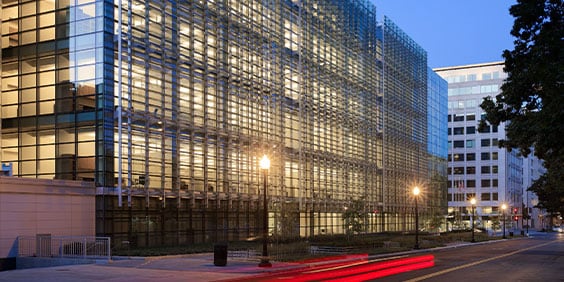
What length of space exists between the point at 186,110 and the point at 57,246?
14602 mm

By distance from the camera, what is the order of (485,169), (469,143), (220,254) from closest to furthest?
1. (220,254)
2. (485,169)
3. (469,143)

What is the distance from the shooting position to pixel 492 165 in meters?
156

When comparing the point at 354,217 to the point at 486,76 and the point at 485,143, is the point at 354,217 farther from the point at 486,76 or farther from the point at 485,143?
the point at 486,76

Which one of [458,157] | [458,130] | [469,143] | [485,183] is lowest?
[485,183]

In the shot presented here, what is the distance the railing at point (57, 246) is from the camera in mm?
33688

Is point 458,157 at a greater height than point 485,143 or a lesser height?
lesser

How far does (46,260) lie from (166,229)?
12.0 meters

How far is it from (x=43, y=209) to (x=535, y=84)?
27.9m

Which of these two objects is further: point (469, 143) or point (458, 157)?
point (458, 157)

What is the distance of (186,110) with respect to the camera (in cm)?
4569

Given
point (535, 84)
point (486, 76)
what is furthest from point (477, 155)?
point (535, 84)

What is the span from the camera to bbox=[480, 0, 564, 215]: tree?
1115 inches

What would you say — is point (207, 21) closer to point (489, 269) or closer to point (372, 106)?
point (489, 269)

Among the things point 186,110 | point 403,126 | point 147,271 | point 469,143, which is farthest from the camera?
point 469,143
